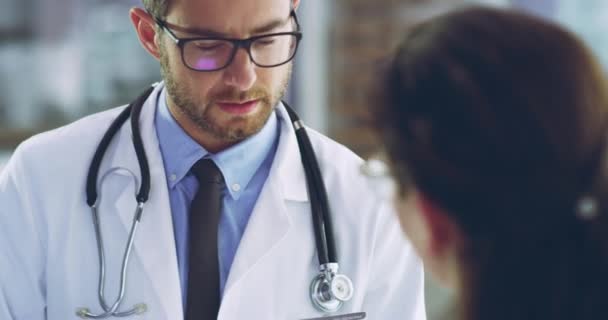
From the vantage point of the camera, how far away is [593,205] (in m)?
0.71

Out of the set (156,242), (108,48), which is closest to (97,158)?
(156,242)

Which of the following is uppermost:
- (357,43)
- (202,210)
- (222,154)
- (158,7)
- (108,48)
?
(357,43)

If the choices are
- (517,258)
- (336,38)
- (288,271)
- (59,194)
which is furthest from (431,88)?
(336,38)

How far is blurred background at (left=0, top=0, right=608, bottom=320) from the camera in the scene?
3434mm

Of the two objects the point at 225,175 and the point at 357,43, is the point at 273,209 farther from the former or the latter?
the point at 357,43

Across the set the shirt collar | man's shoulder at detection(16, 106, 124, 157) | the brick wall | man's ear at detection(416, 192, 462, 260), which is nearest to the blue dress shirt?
the shirt collar

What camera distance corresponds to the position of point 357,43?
3555mm

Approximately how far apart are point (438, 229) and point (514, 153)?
12cm

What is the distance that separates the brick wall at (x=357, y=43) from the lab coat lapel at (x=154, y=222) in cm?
201

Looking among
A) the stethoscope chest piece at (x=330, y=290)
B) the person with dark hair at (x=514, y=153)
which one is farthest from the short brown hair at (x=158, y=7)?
the person with dark hair at (x=514, y=153)

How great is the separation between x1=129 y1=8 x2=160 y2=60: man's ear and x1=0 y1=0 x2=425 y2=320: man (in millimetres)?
44

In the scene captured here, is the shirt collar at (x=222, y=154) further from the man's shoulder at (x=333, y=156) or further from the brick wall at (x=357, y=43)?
the brick wall at (x=357, y=43)

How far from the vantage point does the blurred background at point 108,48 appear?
11.3 ft

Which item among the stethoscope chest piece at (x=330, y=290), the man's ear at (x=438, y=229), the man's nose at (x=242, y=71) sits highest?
the man's nose at (x=242, y=71)
